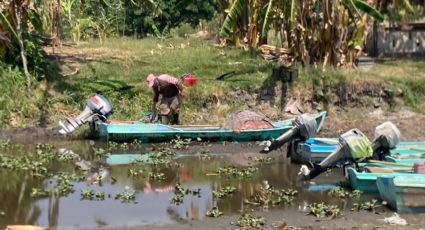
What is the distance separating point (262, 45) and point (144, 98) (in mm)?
7686

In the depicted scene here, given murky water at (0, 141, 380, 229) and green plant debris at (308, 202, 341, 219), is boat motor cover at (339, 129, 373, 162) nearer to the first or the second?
murky water at (0, 141, 380, 229)

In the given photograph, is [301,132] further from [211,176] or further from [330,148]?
[211,176]

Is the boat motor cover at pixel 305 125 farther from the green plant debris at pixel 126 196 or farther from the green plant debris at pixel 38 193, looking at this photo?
the green plant debris at pixel 38 193

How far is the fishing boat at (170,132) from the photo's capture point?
14.1 metres

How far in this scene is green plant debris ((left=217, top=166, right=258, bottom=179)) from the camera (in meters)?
11.5

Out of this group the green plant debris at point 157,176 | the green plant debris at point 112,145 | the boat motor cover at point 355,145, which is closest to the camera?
the boat motor cover at point 355,145

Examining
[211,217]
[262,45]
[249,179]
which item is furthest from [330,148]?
[262,45]

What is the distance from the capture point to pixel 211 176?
1159 centimetres

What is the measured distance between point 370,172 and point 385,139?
664 mm

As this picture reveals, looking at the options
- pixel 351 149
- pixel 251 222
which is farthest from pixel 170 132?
pixel 251 222

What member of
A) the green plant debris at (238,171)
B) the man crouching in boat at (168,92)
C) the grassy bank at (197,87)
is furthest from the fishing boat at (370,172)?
the grassy bank at (197,87)

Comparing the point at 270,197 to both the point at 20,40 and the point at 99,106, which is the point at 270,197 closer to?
the point at 99,106

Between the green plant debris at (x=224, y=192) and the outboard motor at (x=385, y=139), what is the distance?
2340mm

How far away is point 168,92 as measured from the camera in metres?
14.7
